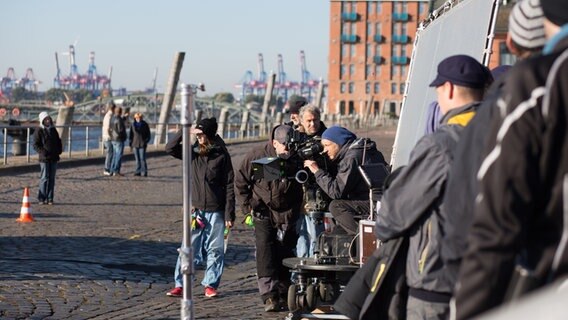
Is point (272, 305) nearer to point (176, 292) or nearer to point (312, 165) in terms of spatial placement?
point (176, 292)

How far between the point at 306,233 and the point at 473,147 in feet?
23.2

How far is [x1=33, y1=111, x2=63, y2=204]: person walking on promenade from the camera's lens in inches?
877

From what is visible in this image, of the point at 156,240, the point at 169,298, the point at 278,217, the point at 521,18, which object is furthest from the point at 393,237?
the point at 156,240

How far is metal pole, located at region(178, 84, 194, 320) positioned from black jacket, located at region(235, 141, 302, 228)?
4493mm

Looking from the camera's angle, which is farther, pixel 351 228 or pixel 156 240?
pixel 156 240

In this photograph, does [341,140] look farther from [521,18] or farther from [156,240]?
[156,240]

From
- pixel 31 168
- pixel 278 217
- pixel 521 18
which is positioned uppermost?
pixel 521 18

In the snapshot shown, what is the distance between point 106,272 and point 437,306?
27.6 ft

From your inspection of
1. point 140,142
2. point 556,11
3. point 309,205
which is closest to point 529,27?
point 556,11

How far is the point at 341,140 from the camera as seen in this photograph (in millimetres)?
10023

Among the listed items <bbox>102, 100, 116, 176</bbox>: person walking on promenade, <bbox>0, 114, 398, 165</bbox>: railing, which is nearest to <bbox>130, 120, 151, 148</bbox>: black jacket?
<bbox>102, 100, 116, 176</bbox>: person walking on promenade

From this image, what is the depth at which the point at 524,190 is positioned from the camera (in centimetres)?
338

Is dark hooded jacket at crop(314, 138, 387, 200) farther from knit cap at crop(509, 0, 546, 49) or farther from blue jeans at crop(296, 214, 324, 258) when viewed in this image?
knit cap at crop(509, 0, 546, 49)

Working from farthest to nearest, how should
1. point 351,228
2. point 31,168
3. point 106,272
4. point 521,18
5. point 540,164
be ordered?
point 31,168 → point 106,272 → point 351,228 → point 521,18 → point 540,164
